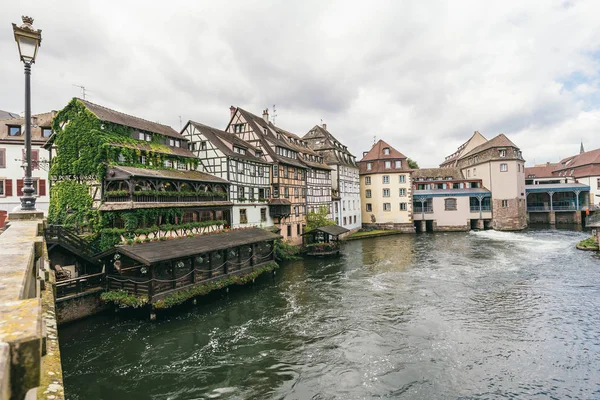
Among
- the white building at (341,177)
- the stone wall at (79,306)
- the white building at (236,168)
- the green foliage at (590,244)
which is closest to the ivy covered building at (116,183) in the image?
the white building at (236,168)

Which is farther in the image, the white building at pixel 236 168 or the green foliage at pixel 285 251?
the green foliage at pixel 285 251

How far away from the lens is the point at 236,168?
30234mm

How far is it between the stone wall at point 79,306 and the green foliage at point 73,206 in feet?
17.5

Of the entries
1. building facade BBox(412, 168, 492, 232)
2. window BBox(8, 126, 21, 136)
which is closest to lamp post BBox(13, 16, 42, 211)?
window BBox(8, 126, 21, 136)

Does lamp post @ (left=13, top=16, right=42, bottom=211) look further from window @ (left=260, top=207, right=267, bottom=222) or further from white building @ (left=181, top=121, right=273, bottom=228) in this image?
window @ (left=260, top=207, right=267, bottom=222)

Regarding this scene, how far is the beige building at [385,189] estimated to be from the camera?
54219 mm

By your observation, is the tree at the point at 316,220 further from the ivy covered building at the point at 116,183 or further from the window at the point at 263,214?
the ivy covered building at the point at 116,183

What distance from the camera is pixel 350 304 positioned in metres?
19.6

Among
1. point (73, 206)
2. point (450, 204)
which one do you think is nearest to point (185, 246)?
point (73, 206)

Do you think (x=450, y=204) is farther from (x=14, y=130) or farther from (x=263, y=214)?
(x=14, y=130)

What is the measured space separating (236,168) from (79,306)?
1629cm

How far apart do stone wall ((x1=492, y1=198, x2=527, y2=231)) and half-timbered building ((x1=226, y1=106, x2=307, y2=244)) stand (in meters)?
33.4

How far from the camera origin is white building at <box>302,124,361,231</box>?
48312 mm

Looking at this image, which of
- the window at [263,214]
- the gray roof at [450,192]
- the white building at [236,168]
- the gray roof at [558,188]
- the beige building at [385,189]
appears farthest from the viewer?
the gray roof at [558,188]
